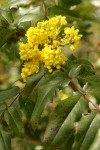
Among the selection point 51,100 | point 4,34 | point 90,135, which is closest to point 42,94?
point 51,100

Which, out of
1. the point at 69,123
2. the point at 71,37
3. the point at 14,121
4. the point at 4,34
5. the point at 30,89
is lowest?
the point at 69,123

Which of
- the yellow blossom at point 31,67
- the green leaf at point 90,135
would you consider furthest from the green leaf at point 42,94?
the green leaf at point 90,135

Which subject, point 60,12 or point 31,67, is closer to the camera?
point 31,67

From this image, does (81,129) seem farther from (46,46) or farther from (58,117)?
(46,46)

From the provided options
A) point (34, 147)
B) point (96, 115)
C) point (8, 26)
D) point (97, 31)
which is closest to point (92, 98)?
point (96, 115)

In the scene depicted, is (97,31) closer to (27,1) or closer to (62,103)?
(27,1)

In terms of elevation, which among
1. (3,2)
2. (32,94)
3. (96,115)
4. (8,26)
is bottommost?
(96,115)
